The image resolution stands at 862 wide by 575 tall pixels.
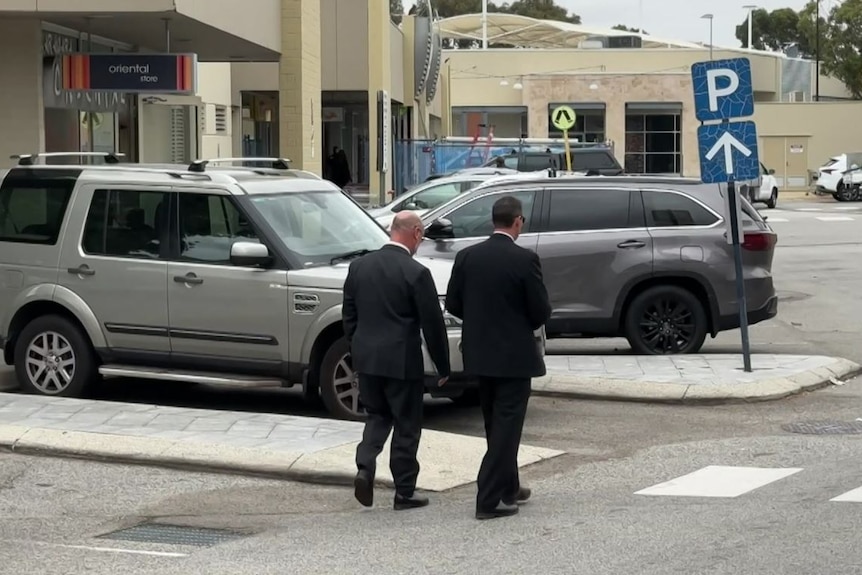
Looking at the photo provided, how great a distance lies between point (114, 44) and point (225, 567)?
16.0 m

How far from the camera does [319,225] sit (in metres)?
11.6

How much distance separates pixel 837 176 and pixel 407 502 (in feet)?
159

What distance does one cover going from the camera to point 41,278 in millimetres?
11711

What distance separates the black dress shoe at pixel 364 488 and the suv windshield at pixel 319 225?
3.15 metres

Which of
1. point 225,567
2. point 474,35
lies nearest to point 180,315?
point 225,567

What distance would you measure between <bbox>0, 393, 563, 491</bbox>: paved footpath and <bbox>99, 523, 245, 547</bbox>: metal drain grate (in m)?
1.31

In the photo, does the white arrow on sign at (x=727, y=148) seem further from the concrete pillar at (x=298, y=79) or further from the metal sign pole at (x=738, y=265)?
the concrete pillar at (x=298, y=79)

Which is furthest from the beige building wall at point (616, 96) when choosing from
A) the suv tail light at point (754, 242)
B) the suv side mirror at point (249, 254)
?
the suv side mirror at point (249, 254)

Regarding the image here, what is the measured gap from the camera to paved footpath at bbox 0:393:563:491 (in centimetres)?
926

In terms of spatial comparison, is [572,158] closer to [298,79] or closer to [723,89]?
[298,79]

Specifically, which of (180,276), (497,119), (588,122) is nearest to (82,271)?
(180,276)

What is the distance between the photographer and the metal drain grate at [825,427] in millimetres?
10805

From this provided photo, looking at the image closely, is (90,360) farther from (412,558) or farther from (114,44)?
(114,44)

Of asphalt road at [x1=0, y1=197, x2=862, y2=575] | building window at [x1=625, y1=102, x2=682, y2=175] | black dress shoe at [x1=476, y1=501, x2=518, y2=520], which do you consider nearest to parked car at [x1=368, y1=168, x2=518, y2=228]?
asphalt road at [x1=0, y1=197, x2=862, y2=575]
